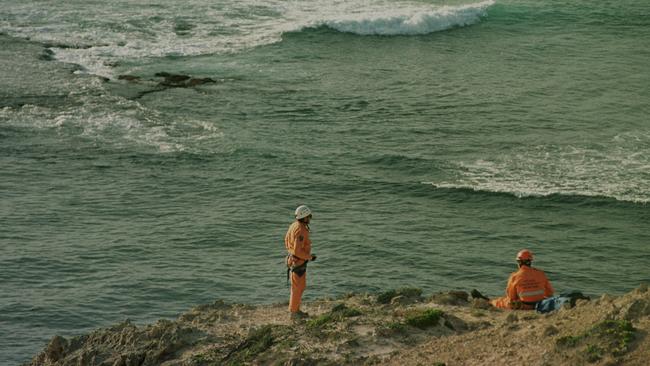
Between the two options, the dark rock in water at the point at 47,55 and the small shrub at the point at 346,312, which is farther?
the dark rock in water at the point at 47,55

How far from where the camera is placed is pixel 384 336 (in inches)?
609

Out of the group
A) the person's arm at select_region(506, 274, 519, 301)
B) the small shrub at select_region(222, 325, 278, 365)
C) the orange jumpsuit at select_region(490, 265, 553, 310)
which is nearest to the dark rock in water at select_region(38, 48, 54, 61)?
the small shrub at select_region(222, 325, 278, 365)

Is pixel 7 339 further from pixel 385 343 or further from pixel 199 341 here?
pixel 385 343

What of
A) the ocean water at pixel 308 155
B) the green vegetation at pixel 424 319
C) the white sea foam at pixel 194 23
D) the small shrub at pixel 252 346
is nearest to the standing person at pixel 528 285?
the green vegetation at pixel 424 319

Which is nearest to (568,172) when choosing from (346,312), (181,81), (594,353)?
(346,312)

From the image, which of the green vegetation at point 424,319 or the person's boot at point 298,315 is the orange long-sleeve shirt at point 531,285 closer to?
the green vegetation at point 424,319

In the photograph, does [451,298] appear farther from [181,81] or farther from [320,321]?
[181,81]

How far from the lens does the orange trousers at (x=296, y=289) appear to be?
17484 mm

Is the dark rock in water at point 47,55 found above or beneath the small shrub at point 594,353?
above

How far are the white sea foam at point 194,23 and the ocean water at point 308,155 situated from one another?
0.17 m

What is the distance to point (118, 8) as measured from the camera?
158 ft

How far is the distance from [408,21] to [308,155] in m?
18.0

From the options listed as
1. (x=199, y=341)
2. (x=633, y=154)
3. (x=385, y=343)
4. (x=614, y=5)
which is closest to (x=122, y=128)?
(x=633, y=154)

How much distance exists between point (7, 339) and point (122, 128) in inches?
539
